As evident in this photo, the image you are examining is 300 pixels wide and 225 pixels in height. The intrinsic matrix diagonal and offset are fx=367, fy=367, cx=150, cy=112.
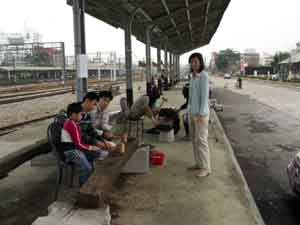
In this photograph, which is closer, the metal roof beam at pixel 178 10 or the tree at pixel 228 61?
the metal roof beam at pixel 178 10

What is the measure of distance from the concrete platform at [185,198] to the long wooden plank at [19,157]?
1.22 metres

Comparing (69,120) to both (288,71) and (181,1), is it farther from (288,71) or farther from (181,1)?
(288,71)

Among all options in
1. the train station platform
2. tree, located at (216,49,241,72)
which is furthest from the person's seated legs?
tree, located at (216,49,241,72)

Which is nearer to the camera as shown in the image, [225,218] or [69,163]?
[225,218]

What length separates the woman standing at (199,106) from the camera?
5.12m

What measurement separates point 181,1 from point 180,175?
988cm

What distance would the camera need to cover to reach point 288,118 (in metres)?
13.9

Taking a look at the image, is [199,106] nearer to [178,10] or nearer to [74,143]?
[74,143]

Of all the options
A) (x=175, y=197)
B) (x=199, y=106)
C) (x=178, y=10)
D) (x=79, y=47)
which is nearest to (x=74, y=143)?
(x=175, y=197)

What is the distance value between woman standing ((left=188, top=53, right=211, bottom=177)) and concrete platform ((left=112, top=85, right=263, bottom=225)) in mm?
389

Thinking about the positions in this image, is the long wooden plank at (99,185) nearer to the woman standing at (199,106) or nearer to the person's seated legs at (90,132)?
the person's seated legs at (90,132)

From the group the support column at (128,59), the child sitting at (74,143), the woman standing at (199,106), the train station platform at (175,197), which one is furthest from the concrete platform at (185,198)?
the support column at (128,59)

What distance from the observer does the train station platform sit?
12.7 ft

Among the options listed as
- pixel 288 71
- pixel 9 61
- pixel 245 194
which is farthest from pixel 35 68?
pixel 245 194
